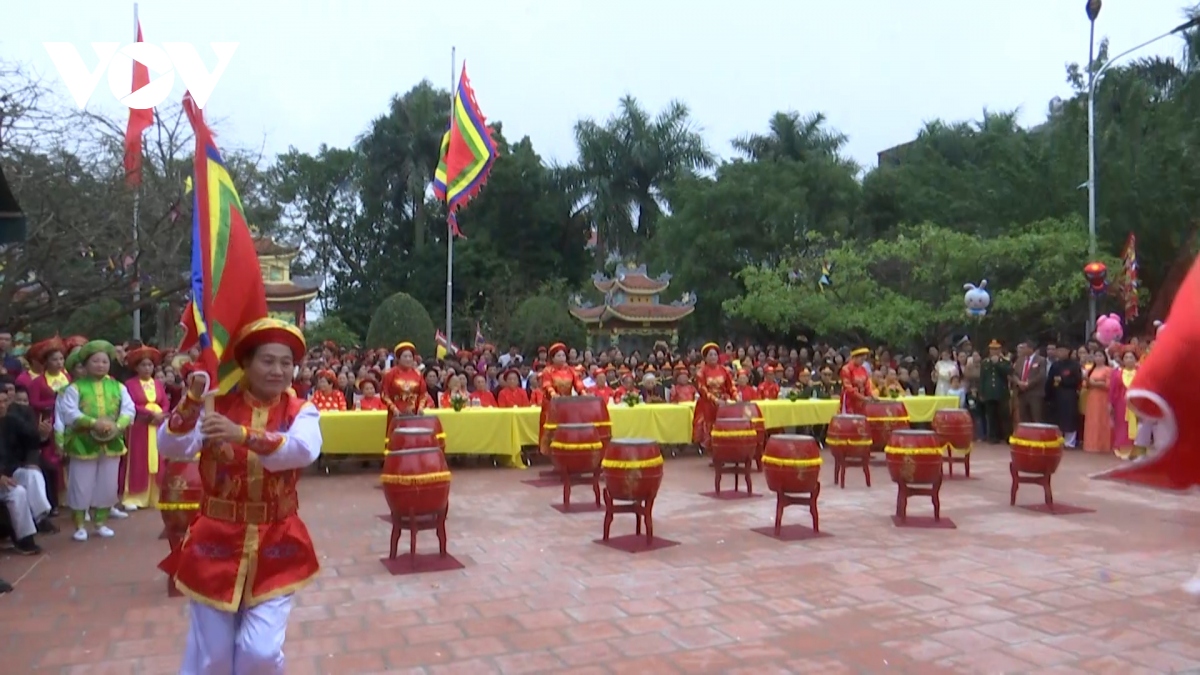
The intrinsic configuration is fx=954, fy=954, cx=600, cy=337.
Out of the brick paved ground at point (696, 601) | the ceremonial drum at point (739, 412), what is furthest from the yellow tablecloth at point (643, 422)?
the brick paved ground at point (696, 601)

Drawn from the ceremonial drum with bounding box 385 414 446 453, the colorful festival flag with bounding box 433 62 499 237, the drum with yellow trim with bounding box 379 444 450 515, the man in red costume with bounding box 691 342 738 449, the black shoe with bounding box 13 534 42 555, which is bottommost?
the black shoe with bounding box 13 534 42 555

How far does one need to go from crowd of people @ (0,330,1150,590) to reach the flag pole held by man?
227 millimetres

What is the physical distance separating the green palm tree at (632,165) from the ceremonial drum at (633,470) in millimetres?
25628

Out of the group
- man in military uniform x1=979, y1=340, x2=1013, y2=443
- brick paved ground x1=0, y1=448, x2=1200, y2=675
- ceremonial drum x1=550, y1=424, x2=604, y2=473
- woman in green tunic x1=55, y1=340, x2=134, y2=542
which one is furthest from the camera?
man in military uniform x1=979, y1=340, x2=1013, y2=443

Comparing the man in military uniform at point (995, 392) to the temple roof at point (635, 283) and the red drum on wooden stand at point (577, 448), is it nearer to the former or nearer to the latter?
the red drum on wooden stand at point (577, 448)

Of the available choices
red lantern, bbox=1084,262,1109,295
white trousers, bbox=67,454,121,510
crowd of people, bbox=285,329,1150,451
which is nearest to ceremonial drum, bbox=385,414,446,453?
crowd of people, bbox=285,329,1150,451

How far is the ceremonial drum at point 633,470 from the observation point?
22.3 feet

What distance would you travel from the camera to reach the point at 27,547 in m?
6.91

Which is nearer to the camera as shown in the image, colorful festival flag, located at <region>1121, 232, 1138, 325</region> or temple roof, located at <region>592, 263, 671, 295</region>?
colorful festival flag, located at <region>1121, 232, 1138, 325</region>

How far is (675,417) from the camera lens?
488 inches

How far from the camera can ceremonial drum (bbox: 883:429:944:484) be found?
24.8ft

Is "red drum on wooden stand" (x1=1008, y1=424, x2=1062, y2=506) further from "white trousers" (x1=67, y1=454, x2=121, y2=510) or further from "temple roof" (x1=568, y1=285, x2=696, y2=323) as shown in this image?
"temple roof" (x1=568, y1=285, x2=696, y2=323)

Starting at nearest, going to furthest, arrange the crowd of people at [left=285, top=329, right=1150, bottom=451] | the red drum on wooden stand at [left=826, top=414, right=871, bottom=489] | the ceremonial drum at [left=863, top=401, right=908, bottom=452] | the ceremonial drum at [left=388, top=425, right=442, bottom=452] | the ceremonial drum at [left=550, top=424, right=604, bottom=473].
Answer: the ceremonial drum at [left=388, top=425, right=442, bottom=452], the ceremonial drum at [left=550, top=424, right=604, bottom=473], the red drum on wooden stand at [left=826, top=414, right=871, bottom=489], the ceremonial drum at [left=863, top=401, right=908, bottom=452], the crowd of people at [left=285, top=329, right=1150, bottom=451]

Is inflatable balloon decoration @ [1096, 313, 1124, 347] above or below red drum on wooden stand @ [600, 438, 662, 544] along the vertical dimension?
above
